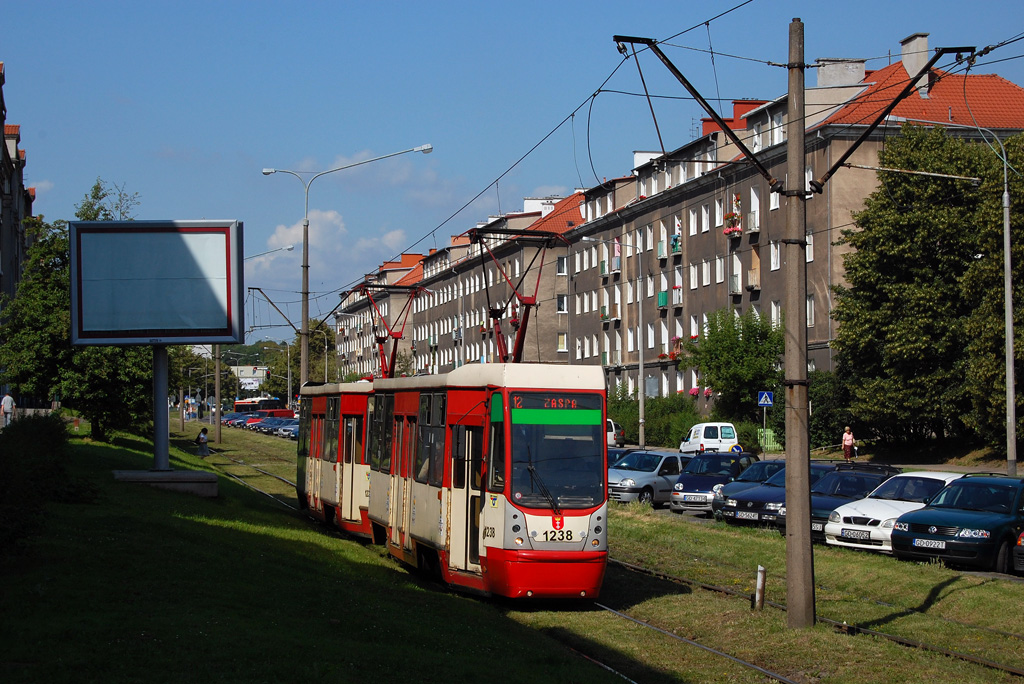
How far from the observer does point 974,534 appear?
17.7 m

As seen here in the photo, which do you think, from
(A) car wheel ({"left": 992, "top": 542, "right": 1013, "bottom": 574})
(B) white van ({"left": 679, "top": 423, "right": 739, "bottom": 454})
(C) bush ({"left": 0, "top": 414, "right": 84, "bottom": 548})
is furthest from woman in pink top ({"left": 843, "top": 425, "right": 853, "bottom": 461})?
(C) bush ({"left": 0, "top": 414, "right": 84, "bottom": 548})

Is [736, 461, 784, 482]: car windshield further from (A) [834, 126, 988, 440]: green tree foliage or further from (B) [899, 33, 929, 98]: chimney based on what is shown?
(B) [899, 33, 929, 98]: chimney

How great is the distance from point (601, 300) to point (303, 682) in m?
62.9

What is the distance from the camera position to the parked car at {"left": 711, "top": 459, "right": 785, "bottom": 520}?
2592 centimetres

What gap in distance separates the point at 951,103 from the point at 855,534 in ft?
123

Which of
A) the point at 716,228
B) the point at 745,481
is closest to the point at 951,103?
the point at 716,228

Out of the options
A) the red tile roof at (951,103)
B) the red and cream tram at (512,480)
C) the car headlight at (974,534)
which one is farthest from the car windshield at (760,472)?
the red tile roof at (951,103)

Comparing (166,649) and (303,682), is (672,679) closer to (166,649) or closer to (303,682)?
(303,682)

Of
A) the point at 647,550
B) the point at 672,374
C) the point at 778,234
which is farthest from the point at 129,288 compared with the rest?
the point at 672,374

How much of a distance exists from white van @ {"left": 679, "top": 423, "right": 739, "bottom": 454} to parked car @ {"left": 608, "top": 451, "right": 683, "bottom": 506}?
1447cm

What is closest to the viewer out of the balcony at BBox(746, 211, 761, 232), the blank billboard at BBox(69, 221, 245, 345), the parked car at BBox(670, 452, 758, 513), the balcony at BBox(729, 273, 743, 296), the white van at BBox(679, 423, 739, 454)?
the blank billboard at BBox(69, 221, 245, 345)

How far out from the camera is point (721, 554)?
20.6m

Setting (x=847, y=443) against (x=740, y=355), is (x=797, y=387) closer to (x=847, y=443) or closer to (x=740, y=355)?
(x=847, y=443)

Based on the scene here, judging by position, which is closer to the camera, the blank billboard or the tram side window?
the tram side window
